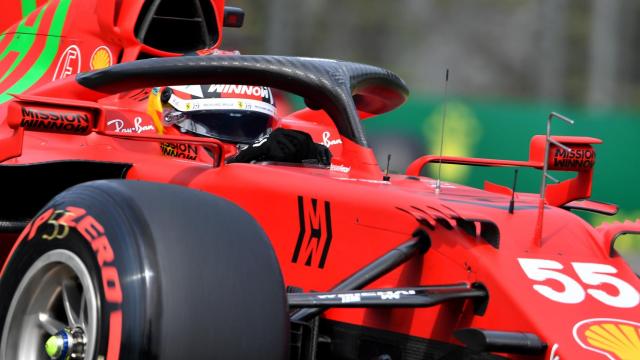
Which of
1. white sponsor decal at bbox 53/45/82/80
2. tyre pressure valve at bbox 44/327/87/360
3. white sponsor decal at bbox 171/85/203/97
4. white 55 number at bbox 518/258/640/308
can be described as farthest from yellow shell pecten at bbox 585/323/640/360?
white sponsor decal at bbox 53/45/82/80

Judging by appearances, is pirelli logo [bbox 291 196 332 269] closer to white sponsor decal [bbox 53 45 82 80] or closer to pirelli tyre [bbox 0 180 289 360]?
pirelli tyre [bbox 0 180 289 360]

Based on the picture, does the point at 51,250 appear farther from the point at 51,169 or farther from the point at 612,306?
the point at 612,306

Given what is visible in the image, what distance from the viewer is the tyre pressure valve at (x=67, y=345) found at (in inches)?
146

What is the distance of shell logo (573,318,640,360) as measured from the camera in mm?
3650

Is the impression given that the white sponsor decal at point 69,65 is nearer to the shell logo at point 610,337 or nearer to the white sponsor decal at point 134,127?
the white sponsor decal at point 134,127

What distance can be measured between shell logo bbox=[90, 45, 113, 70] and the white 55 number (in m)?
3.36

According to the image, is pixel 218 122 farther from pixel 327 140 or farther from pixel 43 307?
pixel 43 307

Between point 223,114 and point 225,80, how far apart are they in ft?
3.87

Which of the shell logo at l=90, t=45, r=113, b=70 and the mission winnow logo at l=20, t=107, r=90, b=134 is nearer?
the mission winnow logo at l=20, t=107, r=90, b=134

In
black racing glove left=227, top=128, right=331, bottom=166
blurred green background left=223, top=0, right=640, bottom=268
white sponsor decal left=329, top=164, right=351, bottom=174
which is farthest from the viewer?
blurred green background left=223, top=0, right=640, bottom=268

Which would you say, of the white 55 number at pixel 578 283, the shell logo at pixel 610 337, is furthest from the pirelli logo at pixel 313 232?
the shell logo at pixel 610 337

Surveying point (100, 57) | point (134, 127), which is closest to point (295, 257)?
point (134, 127)

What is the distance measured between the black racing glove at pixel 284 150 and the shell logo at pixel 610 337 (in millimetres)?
1687

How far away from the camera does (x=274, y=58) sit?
4688mm
